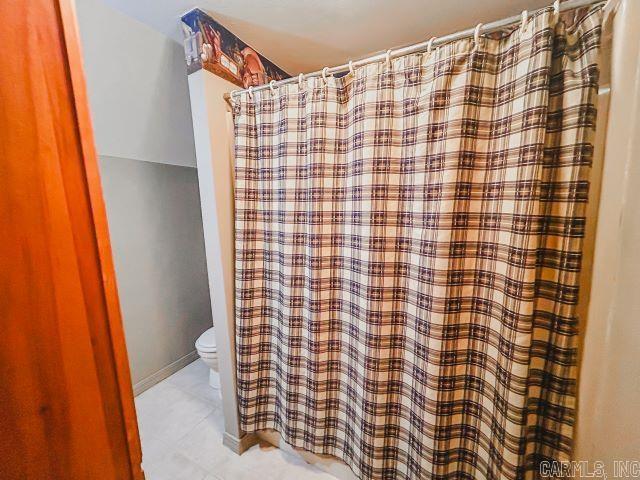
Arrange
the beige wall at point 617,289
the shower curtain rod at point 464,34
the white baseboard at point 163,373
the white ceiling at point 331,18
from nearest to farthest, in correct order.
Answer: the beige wall at point 617,289
the shower curtain rod at point 464,34
the white ceiling at point 331,18
the white baseboard at point 163,373

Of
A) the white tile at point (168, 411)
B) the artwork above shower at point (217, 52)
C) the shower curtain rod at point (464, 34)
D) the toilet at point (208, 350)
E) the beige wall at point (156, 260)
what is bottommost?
the white tile at point (168, 411)

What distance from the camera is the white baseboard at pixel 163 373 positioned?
1783 mm

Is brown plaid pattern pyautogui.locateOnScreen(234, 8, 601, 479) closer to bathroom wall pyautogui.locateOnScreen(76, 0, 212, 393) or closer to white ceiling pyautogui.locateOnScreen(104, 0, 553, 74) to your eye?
white ceiling pyautogui.locateOnScreen(104, 0, 553, 74)

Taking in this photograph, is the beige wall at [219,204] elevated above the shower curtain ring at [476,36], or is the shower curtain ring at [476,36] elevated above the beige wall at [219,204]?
the shower curtain ring at [476,36]

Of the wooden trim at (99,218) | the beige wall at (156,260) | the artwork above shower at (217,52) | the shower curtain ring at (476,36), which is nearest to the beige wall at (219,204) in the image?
the artwork above shower at (217,52)

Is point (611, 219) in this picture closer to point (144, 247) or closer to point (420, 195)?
point (420, 195)

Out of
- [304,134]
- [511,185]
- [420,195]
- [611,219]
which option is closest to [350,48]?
[304,134]

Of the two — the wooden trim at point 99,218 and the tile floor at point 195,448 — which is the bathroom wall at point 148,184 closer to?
the tile floor at point 195,448

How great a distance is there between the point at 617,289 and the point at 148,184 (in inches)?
91.5

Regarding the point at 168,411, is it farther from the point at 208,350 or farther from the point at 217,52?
the point at 217,52

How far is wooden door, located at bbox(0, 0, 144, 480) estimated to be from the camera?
0.41 metres

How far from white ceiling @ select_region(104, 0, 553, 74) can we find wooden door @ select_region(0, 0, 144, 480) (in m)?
0.85

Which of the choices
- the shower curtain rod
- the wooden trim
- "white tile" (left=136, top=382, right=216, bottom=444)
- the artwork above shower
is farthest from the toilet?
the shower curtain rod

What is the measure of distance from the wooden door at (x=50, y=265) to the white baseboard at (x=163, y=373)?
5.23ft
